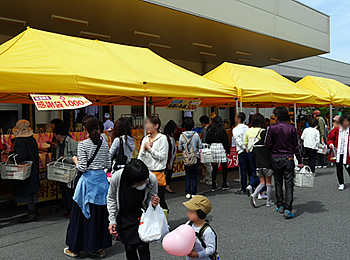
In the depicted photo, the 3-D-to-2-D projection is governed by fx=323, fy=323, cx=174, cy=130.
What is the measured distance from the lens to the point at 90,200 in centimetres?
402

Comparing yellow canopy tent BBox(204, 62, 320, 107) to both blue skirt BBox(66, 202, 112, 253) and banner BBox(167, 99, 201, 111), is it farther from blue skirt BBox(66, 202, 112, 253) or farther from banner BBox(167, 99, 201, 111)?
blue skirt BBox(66, 202, 112, 253)

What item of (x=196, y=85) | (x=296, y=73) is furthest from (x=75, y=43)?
(x=296, y=73)

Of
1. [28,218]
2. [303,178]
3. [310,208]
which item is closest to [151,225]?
[28,218]

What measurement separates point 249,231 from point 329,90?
10.7 metres

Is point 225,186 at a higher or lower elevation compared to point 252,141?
lower

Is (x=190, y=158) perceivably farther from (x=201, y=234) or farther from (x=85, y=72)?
(x=201, y=234)

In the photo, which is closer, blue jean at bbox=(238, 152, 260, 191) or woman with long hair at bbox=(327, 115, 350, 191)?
blue jean at bbox=(238, 152, 260, 191)

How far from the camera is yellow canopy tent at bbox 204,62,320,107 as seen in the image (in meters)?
9.02

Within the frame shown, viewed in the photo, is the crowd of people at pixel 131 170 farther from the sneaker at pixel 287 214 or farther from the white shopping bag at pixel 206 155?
the white shopping bag at pixel 206 155

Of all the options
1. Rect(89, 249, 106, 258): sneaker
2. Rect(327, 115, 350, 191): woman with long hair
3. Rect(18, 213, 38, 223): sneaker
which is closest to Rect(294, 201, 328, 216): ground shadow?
Rect(327, 115, 350, 191): woman with long hair

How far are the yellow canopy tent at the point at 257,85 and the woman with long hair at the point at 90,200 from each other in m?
5.43

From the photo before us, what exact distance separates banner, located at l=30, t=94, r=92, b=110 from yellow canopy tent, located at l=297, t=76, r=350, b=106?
9.93 meters

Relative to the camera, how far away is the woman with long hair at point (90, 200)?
4043 mm

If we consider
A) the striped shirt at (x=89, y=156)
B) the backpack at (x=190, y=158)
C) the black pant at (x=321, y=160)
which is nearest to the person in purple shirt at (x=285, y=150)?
the backpack at (x=190, y=158)
